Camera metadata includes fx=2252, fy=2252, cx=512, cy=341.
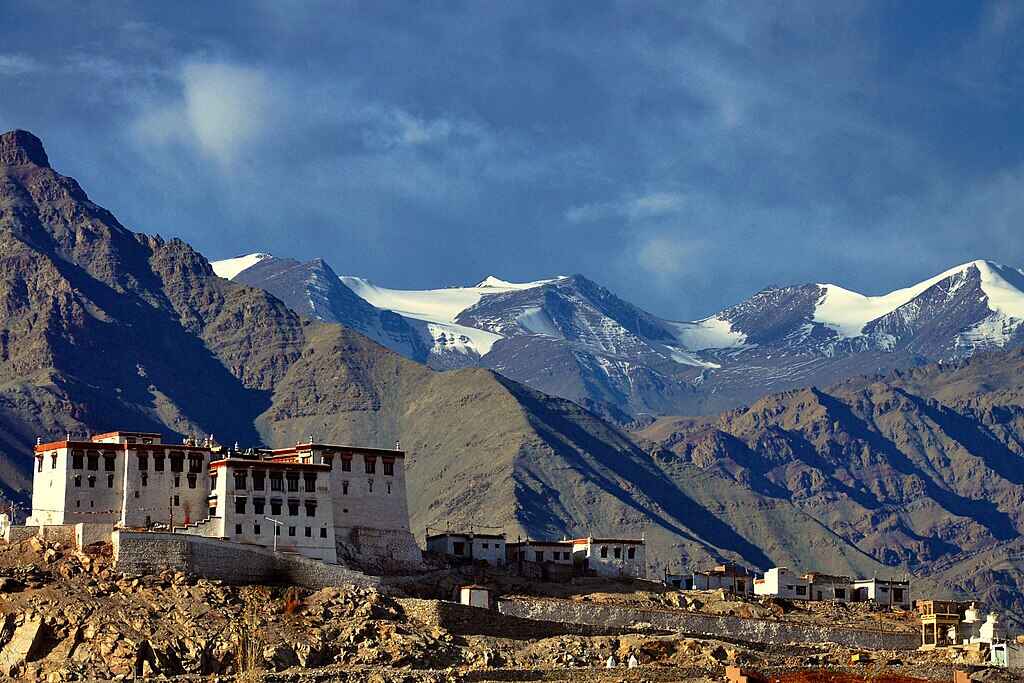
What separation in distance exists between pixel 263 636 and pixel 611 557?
6003 cm

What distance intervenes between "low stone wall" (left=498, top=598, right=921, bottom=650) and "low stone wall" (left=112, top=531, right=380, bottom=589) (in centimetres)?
1189

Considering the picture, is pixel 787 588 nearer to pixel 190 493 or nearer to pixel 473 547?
pixel 473 547

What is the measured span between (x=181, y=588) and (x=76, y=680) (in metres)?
21.3

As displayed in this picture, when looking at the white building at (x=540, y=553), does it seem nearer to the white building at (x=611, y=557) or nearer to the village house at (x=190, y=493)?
the white building at (x=611, y=557)

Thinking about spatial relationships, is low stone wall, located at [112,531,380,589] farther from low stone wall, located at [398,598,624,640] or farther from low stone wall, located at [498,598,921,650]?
low stone wall, located at [498,598,921,650]

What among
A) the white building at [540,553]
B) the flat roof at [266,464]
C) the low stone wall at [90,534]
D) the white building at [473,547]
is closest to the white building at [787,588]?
the white building at [540,553]

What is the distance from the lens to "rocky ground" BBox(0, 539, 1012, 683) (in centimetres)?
12231

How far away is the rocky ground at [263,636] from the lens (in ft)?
401

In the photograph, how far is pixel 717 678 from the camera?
96.7 metres

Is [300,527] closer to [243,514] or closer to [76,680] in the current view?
[243,514]

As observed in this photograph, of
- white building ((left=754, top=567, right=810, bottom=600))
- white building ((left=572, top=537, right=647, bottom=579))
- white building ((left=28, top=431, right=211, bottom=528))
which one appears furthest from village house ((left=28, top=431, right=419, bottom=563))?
white building ((left=754, top=567, right=810, bottom=600))

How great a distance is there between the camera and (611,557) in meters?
186

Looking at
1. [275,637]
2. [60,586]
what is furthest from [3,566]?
[275,637]

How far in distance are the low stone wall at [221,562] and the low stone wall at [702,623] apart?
11.9m
